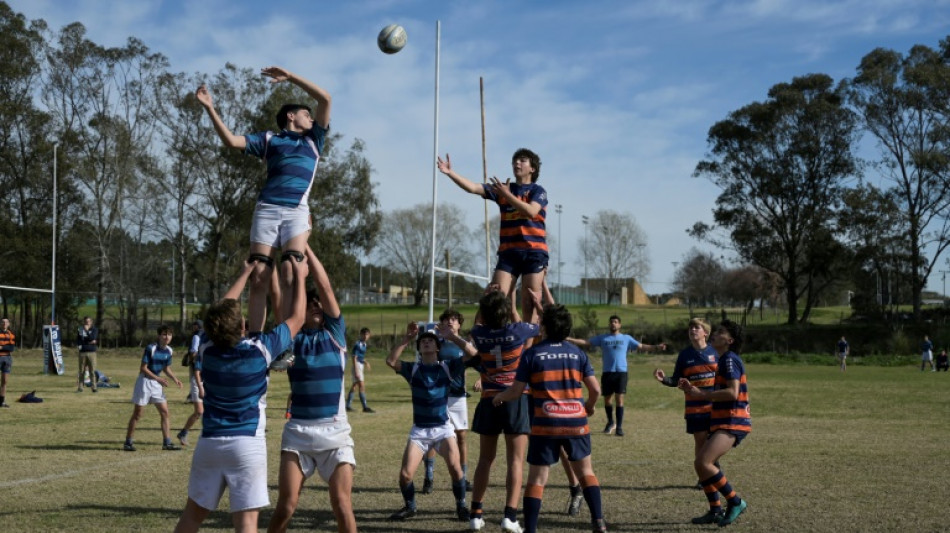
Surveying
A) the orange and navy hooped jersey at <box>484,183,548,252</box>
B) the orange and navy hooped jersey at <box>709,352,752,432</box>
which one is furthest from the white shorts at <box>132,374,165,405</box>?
the orange and navy hooped jersey at <box>709,352,752,432</box>

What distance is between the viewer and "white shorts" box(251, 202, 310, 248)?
25.3 ft

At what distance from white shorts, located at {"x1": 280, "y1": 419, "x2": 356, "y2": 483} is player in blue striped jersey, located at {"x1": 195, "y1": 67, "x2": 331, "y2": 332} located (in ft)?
3.93

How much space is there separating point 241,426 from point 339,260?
53.2 meters

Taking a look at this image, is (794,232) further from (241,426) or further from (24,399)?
(241,426)

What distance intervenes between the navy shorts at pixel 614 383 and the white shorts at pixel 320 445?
37.9ft

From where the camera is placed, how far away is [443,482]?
1182cm

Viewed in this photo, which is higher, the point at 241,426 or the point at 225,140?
the point at 225,140

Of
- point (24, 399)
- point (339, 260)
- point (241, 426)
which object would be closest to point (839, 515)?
point (241, 426)

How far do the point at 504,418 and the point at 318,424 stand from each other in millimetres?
2325

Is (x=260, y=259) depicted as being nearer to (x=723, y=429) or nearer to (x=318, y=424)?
(x=318, y=424)

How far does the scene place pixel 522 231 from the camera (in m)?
9.76

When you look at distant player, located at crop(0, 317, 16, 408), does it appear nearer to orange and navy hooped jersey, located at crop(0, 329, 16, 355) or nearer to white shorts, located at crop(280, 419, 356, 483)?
orange and navy hooped jersey, located at crop(0, 329, 16, 355)

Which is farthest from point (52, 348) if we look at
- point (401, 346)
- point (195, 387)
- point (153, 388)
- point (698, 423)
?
point (698, 423)

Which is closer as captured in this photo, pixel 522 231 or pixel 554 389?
pixel 554 389
